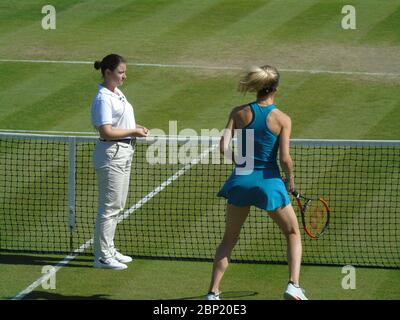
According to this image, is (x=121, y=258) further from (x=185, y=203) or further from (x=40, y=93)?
(x=40, y=93)

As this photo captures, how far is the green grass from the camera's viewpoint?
1267 cm

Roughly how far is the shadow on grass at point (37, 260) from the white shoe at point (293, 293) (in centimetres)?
271

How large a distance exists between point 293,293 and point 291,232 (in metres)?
0.62

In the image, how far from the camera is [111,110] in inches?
484

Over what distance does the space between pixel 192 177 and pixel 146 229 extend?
2.40 meters

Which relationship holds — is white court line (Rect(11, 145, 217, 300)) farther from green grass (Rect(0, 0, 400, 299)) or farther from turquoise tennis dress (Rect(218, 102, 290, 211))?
turquoise tennis dress (Rect(218, 102, 290, 211))

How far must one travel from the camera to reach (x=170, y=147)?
17.4m

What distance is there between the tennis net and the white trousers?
81cm

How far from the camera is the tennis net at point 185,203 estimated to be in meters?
13.4

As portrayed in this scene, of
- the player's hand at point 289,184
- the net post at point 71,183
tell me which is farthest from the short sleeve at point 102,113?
the player's hand at point 289,184

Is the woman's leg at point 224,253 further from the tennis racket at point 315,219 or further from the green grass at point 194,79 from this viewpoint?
the tennis racket at point 315,219

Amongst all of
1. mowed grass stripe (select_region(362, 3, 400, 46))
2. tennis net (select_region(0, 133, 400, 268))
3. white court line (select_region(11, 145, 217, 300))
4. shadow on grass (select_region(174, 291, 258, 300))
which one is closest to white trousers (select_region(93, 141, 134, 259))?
white court line (select_region(11, 145, 217, 300))
